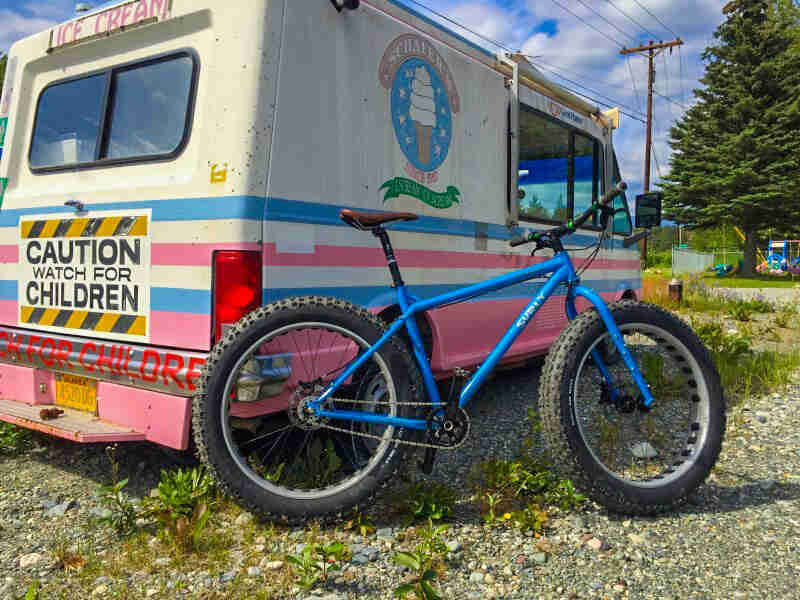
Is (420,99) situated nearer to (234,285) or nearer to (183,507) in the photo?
(234,285)

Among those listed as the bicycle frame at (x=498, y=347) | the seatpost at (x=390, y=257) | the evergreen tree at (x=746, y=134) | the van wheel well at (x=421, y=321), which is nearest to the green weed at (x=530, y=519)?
the bicycle frame at (x=498, y=347)

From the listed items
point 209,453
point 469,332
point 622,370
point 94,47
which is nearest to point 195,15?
point 94,47

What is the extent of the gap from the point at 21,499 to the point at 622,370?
10.0ft

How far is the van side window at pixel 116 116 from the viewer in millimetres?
3119

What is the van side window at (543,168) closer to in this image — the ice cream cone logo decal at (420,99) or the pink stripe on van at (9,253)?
the ice cream cone logo decal at (420,99)

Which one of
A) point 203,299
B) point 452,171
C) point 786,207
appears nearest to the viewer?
point 203,299

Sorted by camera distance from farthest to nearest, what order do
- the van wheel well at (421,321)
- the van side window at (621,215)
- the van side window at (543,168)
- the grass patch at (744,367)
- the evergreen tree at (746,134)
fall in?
1. the evergreen tree at (746,134)
2. the van side window at (621,215)
3. the grass patch at (744,367)
4. the van side window at (543,168)
5. the van wheel well at (421,321)

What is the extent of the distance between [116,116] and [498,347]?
2.33m

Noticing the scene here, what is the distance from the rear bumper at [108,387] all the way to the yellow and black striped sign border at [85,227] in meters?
0.55

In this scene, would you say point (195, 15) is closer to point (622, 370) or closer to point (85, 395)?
point (85, 395)

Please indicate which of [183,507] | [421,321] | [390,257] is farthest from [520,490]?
[183,507]

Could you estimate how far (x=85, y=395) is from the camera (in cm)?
327

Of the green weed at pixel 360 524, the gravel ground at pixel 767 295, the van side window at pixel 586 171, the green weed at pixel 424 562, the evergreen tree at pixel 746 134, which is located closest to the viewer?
the green weed at pixel 424 562

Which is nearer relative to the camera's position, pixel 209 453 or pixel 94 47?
pixel 209 453
